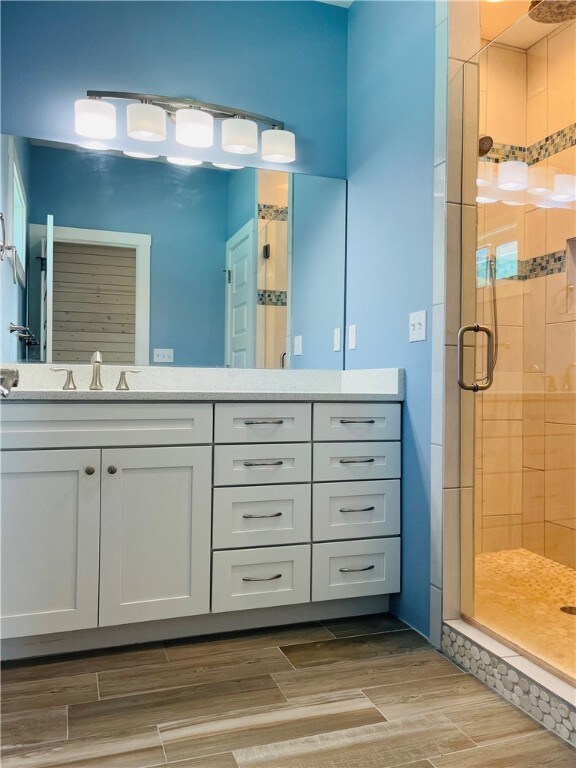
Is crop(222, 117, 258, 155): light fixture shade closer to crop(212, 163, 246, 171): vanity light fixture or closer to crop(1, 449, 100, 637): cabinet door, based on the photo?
crop(212, 163, 246, 171): vanity light fixture

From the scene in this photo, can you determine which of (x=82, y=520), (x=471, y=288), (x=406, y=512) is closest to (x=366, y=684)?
(x=406, y=512)

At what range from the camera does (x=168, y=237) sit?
2.57 m

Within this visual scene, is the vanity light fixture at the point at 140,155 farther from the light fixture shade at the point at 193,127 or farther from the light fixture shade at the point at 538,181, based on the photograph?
the light fixture shade at the point at 538,181

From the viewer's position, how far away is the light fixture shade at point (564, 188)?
197 cm

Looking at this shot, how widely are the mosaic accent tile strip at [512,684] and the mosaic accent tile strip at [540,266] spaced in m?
1.27

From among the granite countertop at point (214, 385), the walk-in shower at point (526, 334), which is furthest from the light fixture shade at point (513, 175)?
the granite countertop at point (214, 385)

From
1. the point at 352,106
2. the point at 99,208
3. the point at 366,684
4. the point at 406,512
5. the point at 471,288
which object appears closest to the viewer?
the point at 366,684

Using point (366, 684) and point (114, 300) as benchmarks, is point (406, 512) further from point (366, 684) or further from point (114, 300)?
point (114, 300)

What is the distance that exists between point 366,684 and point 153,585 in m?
0.74

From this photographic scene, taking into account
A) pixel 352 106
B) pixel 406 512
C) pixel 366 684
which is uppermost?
pixel 352 106

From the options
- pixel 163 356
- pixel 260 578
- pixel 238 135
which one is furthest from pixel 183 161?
pixel 260 578

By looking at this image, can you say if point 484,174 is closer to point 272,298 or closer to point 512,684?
point 272,298

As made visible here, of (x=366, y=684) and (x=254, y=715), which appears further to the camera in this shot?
(x=366, y=684)

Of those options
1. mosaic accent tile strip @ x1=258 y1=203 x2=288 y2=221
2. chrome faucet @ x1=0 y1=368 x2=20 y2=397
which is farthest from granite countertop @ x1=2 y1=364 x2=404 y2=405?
mosaic accent tile strip @ x1=258 y1=203 x2=288 y2=221
